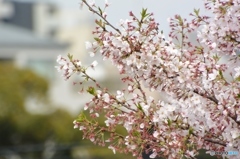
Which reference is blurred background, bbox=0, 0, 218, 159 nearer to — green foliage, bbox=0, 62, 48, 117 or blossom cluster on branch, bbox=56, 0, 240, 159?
green foliage, bbox=0, 62, 48, 117

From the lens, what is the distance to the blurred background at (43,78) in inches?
508

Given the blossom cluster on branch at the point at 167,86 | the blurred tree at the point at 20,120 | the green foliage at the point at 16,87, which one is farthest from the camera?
the green foliage at the point at 16,87

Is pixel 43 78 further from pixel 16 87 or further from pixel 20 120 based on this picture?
pixel 20 120

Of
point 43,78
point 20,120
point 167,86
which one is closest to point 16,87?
point 20,120

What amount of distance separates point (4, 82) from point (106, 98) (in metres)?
26.9

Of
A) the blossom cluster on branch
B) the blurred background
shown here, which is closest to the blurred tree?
the blurred background

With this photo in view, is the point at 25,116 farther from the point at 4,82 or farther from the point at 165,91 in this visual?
the point at 165,91

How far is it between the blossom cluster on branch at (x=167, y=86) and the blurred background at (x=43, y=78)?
30 centimetres

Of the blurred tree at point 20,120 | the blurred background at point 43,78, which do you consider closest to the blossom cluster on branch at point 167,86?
the blurred background at point 43,78

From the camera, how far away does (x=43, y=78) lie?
32.5 metres

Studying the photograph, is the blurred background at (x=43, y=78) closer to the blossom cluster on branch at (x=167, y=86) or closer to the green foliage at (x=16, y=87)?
the green foliage at (x=16, y=87)

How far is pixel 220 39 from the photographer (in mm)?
3145

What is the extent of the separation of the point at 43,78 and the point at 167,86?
2956 centimetres

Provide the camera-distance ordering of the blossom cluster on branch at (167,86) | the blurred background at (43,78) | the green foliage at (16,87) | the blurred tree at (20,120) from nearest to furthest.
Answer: the blossom cluster on branch at (167,86), the blurred background at (43,78), the blurred tree at (20,120), the green foliage at (16,87)
